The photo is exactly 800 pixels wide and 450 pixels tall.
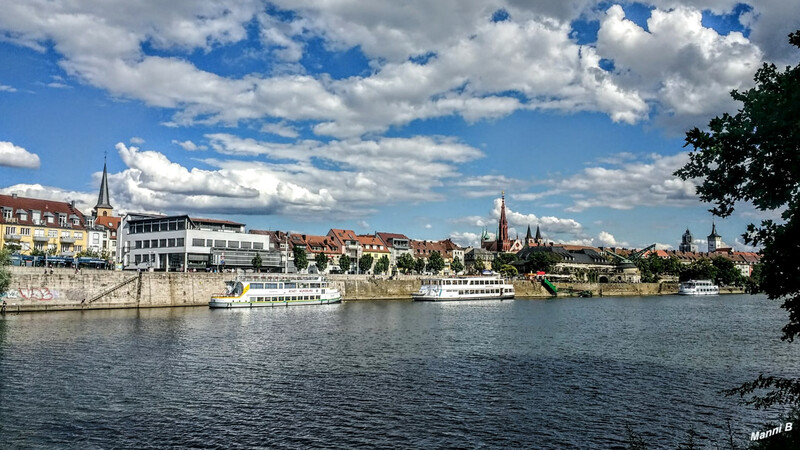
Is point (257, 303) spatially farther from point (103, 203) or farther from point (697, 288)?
point (697, 288)

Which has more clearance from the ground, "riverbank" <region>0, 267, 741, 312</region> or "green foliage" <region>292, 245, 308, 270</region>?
"green foliage" <region>292, 245, 308, 270</region>

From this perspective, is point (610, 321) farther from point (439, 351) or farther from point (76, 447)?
point (76, 447)

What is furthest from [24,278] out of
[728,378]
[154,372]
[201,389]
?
[728,378]

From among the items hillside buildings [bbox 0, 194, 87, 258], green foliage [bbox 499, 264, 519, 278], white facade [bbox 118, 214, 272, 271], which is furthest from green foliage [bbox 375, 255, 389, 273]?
hillside buildings [bbox 0, 194, 87, 258]

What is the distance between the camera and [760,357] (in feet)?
152

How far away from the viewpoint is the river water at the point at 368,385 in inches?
1029

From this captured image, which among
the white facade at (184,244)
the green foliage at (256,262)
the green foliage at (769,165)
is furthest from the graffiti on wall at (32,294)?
the green foliage at (769,165)

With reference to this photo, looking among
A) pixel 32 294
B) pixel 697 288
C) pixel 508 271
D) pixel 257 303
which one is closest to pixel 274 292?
pixel 257 303

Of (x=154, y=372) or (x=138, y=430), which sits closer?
(x=138, y=430)

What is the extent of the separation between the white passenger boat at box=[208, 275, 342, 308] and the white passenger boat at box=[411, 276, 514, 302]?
2191cm

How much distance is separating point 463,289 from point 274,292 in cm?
4846

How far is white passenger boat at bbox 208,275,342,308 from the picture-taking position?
9425 cm

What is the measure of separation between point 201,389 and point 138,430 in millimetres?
8153

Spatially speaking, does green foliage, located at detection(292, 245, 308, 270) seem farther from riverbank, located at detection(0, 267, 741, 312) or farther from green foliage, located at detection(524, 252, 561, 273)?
green foliage, located at detection(524, 252, 561, 273)
